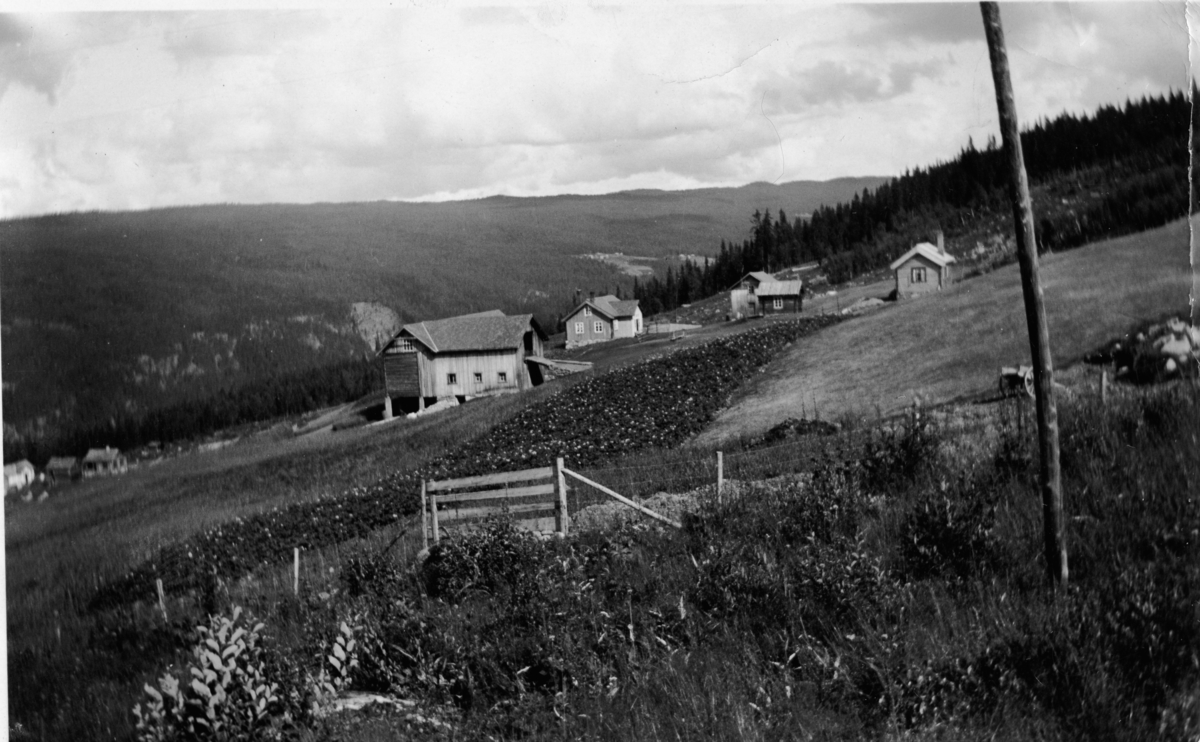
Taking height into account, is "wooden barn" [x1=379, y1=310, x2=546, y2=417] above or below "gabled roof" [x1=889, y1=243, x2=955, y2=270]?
below

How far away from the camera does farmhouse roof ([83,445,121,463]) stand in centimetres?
1010

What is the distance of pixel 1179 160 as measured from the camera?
24.9 feet

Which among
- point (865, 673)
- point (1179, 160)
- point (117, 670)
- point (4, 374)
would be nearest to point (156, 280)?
point (4, 374)

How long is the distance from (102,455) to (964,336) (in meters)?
11.8

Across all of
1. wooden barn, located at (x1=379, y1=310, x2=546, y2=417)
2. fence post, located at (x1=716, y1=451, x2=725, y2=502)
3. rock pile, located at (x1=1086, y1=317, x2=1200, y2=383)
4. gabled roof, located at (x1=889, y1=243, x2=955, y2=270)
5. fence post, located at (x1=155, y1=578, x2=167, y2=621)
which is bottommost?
fence post, located at (x1=155, y1=578, x2=167, y2=621)

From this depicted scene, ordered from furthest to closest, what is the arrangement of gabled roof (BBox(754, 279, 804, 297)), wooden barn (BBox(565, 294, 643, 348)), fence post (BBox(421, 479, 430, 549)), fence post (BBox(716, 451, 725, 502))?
gabled roof (BBox(754, 279, 804, 297)) < wooden barn (BBox(565, 294, 643, 348)) < fence post (BBox(421, 479, 430, 549)) < fence post (BBox(716, 451, 725, 502))

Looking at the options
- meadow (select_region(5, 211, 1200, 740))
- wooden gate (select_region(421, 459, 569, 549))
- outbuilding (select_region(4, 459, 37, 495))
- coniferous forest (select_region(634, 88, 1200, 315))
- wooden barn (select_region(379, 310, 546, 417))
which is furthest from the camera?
wooden barn (select_region(379, 310, 546, 417))

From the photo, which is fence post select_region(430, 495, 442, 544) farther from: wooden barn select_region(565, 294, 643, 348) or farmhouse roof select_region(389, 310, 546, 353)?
wooden barn select_region(565, 294, 643, 348)

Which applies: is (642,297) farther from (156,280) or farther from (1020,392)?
(1020,392)

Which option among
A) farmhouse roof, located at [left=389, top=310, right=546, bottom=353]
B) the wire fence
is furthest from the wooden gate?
farmhouse roof, located at [left=389, top=310, right=546, bottom=353]

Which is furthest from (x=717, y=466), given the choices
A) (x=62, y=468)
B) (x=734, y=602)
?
(x=62, y=468)

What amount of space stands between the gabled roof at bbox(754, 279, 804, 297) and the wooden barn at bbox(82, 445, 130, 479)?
709 inches

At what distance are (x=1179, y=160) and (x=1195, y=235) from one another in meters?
0.82

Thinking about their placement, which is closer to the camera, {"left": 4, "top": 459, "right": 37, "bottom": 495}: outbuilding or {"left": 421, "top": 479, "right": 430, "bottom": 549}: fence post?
{"left": 4, "top": 459, "right": 37, "bottom": 495}: outbuilding
